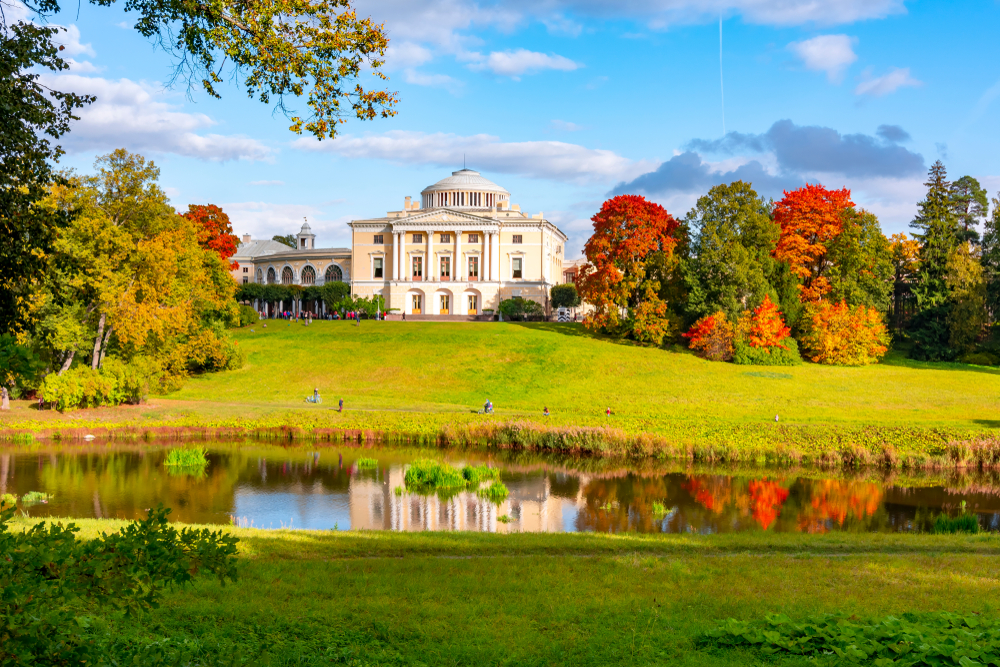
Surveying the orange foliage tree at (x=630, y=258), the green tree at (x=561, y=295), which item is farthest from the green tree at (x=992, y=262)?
the green tree at (x=561, y=295)

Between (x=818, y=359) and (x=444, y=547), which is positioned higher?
(x=818, y=359)

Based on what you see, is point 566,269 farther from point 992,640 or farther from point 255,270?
point 992,640

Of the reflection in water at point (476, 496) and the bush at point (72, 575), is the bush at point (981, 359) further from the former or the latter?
the bush at point (72, 575)

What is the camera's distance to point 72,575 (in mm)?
4664

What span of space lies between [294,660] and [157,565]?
7.17 feet

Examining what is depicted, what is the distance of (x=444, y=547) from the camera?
12.7 meters

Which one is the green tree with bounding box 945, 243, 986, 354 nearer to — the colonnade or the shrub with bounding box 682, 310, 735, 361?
the shrub with bounding box 682, 310, 735, 361

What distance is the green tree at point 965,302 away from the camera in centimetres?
4766

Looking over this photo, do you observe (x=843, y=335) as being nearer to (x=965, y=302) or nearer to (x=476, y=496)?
(x=965, y=302)

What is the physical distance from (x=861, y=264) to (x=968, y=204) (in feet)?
31.1

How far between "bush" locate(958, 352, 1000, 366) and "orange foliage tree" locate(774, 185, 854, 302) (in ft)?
29.7

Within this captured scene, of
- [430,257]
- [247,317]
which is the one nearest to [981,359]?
[247,317]

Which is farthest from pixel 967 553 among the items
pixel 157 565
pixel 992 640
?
pixel 157 565

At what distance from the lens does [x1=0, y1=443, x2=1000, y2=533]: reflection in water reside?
1817 centimetres
